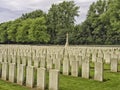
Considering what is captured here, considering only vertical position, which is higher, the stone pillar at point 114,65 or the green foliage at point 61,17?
the green foliage at point 61,17

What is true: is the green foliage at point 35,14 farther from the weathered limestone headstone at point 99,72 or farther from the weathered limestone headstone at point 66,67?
the weathered limestone headstone at point 99,72

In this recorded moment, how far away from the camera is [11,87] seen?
472 inches

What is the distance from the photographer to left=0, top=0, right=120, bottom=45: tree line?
63.6m

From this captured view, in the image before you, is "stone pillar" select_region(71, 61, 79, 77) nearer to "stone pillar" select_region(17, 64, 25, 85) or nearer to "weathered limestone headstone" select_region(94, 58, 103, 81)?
"weathered limestone headstone" select_region(94, 58, 103, 81)

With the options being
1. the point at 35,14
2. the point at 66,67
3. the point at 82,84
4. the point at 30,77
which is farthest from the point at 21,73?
the point at 35,14

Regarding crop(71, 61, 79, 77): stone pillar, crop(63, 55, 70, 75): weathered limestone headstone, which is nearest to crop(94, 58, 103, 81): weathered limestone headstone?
crop(71, 61, 79, 77): stone pillar

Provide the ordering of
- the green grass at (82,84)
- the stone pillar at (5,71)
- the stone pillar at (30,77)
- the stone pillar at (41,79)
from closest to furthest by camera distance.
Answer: the stone pillar at (41,79) < the green grass at (82,84) < the stone pillar at (30,77) < the stone pillar at (5,71)

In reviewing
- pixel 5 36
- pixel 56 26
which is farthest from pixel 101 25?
pixel 5 36

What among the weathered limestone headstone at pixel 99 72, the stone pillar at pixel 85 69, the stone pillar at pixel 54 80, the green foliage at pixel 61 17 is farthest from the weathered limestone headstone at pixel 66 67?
the green foliage at pixel 61 17

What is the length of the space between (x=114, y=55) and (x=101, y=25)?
45.2 meters

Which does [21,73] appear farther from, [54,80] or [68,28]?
[68,28]

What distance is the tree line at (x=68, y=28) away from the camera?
63625mm

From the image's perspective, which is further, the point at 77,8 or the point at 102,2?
the point at 77,8

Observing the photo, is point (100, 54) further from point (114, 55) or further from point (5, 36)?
point (5, 36)
